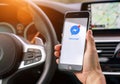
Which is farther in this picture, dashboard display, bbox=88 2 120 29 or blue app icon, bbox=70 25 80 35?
dashboard display, bbox=88 2 120 29

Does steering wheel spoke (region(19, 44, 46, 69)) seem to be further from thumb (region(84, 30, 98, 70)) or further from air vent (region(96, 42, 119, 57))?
air vent (region(96, 42, 119, 57))

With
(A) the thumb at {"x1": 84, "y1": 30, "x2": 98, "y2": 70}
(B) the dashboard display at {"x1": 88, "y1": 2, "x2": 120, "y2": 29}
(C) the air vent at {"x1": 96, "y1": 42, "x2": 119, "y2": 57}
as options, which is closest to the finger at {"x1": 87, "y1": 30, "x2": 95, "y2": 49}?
(A) the thumb at {"x1": 84, "y1": 30, "x2": 98, "y2": 70}

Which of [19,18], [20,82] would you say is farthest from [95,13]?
[20,82]

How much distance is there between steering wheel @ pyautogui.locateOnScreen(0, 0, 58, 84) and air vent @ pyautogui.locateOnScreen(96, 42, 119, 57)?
1.17m

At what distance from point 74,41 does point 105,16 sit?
147 centimetres

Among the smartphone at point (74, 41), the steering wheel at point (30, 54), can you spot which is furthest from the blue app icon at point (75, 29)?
the steering wheel at point (30, 54)

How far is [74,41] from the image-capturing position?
193cm

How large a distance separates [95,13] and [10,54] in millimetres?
1425

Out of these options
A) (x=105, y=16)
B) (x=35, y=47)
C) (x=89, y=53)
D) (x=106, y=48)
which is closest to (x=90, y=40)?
(x=89, y=53)

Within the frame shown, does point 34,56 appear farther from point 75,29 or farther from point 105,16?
point 105,16

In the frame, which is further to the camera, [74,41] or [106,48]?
[106,48]

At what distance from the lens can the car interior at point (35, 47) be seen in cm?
199

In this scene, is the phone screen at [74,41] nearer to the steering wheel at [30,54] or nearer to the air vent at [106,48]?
the steering wheel at [30,54]

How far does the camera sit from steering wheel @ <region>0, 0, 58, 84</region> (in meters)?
1.98
